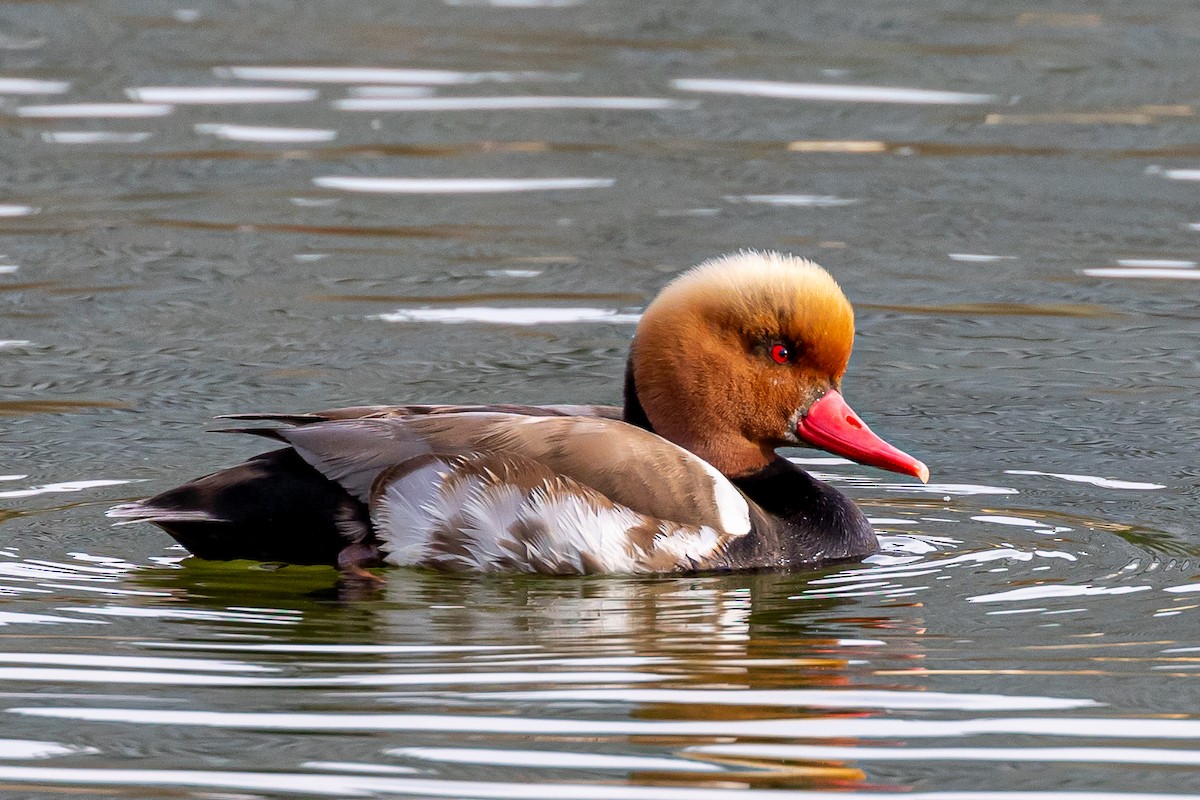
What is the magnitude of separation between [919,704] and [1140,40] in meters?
10.2

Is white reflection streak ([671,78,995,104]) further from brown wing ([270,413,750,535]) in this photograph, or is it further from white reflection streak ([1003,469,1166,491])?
brown wing ([270,413,750,535])

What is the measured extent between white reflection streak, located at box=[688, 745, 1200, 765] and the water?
11 millimetres

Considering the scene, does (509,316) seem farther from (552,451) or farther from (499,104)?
(499,104)

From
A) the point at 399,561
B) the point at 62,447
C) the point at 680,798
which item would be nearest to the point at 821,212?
the point at 62,447

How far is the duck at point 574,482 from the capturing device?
5.96m

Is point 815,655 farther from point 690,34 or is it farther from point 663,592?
point 690,34

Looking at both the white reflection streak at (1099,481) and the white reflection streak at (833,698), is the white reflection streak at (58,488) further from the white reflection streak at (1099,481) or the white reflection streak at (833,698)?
the white reflection streak at (1099,481)

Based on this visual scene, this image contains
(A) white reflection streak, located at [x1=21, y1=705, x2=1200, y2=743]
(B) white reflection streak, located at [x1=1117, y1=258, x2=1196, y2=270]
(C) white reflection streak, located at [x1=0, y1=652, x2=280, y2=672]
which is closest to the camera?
(A) white reflection streak, located at [x1=21, y1=705, x2=1200, y2=743]

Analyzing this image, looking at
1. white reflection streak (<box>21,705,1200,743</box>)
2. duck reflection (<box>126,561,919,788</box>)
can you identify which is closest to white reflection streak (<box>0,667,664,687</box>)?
duck reflection (<box>126,561,919,788</box>)

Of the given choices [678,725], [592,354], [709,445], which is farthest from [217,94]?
[678,725]

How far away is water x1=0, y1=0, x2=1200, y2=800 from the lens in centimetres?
473

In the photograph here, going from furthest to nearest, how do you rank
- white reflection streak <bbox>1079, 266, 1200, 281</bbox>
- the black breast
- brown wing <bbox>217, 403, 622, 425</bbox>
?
1. white reflection streak <bbox>1079, 266, 1200, 281</bbox>
2. the black breast
3. brown wing <bbox>217, 403, 622, 425</bbox>

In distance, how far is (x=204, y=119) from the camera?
1242cm

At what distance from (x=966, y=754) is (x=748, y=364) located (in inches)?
77.1
